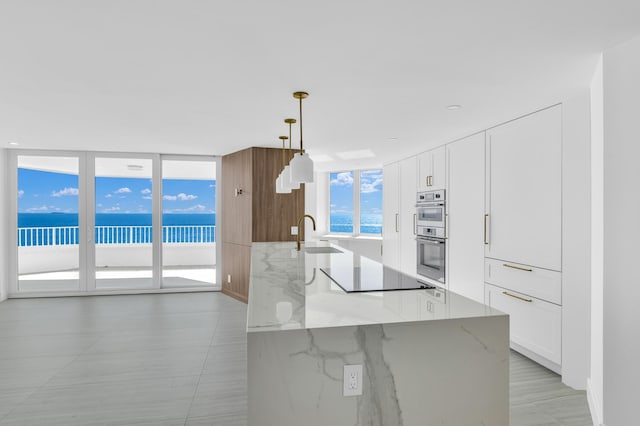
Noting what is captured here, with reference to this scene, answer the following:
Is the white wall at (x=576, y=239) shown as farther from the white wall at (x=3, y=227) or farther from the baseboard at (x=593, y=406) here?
the white wall at (x=3, y=227)

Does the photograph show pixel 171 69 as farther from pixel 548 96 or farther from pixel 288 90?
pixel 548 96

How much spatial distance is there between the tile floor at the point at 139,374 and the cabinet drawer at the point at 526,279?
0.64 m

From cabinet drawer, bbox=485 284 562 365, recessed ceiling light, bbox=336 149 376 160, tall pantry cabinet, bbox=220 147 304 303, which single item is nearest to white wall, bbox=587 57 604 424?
cabinet drawer, bbox=485 284 562 365

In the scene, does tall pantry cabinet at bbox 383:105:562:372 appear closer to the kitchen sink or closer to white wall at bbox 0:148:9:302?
the kitchen sink

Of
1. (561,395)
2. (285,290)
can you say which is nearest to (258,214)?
(285,290)

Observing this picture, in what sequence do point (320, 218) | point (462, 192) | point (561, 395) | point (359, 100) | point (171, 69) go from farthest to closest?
point (320, 218) → point (462, 192) → point (359, 100) → point (561, 395) → point (171, 69)

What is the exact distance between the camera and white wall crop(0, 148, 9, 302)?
5512mm

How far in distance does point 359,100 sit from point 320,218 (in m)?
4.78

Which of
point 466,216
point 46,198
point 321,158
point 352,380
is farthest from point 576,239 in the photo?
point 46,198

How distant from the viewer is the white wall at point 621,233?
1867 mm

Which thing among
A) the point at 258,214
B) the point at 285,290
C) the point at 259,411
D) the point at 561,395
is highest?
the point at 258,214

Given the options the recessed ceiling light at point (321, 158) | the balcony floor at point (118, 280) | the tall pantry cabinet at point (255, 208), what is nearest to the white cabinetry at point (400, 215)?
the recessed ceiling light at point (321, 158)

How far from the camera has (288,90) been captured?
2785mm

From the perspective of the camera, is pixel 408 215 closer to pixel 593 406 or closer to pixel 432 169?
pixel 432 169
